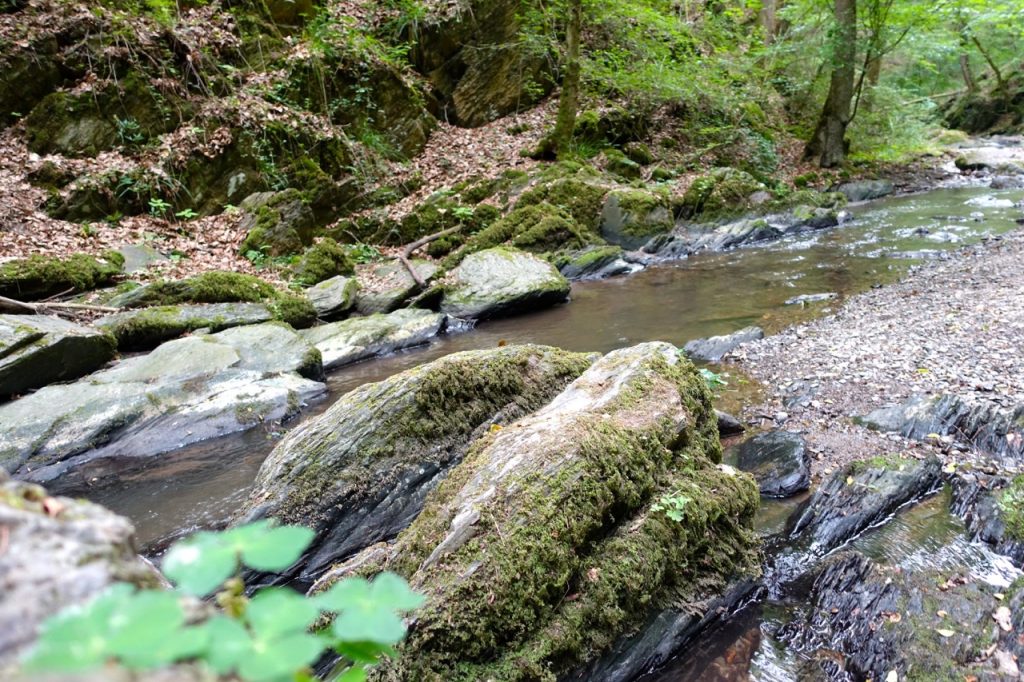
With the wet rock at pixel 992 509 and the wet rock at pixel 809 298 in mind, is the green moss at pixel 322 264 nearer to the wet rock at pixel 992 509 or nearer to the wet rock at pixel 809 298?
the wet rock at pixel 809 298

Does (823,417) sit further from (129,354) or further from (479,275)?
(129,354)

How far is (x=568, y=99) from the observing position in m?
16.3

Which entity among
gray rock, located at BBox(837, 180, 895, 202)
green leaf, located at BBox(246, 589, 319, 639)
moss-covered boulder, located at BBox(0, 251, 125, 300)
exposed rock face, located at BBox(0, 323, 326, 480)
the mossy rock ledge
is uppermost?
green leaf, located at BBox(246, 589, 319, 639)

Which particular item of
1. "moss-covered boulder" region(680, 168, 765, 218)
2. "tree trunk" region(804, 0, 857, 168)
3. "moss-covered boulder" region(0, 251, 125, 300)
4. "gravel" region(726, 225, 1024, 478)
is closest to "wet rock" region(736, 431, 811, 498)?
"gravel" region(726, 225, 1024, 478)

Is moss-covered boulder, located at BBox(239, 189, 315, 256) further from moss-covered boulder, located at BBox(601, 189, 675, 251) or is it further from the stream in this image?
moss-covered boulder, located at BBox(601, 189, 675, 251)

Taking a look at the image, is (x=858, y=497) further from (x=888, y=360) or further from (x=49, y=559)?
(x=49, y=559)

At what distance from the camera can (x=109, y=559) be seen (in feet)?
2.58

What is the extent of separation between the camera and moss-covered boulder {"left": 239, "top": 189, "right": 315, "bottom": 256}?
39.2 ft

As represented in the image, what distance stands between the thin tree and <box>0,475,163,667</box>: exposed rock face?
16.6m

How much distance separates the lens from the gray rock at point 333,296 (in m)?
10.4

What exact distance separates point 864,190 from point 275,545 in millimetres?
21358

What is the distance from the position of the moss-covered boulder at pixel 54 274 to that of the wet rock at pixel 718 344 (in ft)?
30.1

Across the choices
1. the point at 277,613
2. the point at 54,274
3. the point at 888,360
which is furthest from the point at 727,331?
the point at 54,274

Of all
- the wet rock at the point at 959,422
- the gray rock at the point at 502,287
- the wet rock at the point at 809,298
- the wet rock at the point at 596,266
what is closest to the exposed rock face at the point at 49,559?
the wet rock at the point at 959,422
